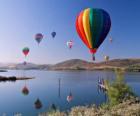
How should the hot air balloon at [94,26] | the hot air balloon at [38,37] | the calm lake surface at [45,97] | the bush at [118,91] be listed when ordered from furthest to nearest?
the hot air balloon at [38,37]
the calm lake surface at [45,97]
the hot air balloon at [94,26]
the bush at [118,91]

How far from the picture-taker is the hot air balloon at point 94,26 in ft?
134

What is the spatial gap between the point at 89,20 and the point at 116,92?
1096cm

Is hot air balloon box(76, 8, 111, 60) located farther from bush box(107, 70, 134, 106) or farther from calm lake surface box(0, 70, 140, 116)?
calm lake surface box(0, 70, 140, 116)

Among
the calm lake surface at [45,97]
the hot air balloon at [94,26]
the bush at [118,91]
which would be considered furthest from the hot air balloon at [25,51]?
the bush at [118,91]

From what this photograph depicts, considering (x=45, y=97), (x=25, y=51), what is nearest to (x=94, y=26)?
(x=45, y=97)

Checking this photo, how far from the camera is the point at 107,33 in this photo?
139 ft

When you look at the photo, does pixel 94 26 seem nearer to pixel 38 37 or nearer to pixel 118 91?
pixel 118 91

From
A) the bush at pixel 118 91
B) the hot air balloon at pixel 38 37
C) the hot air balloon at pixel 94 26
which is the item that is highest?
the hot air balloon at pixel 38 37

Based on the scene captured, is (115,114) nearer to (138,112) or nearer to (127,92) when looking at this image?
(138,112)

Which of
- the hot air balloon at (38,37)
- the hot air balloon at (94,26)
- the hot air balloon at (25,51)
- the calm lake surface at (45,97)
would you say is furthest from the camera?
the hot air balloon at (25,51)

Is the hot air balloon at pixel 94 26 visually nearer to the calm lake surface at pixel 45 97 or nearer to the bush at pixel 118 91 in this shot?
the bush at pixel 118 91

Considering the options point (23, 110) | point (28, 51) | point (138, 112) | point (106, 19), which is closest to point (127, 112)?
point (138, 112)

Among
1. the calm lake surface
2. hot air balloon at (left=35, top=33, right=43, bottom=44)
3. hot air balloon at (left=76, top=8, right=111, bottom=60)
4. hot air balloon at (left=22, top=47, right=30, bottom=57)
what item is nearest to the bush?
hot air balloon at (left=76, top=8, right=111, bottom=60)

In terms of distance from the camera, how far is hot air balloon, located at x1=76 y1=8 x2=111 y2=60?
40.9 metres
